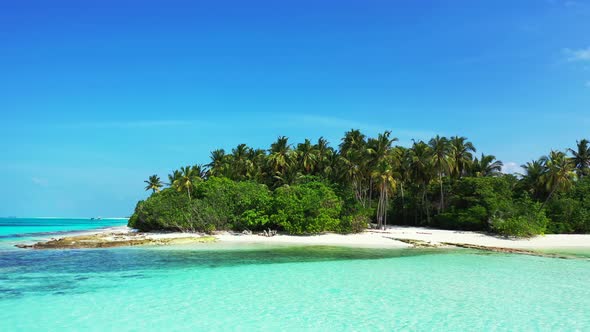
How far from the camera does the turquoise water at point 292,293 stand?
10.6 metres

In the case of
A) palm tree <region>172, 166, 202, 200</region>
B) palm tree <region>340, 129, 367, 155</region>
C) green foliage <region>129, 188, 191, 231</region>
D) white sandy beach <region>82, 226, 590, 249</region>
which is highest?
palm tree <region>340, 129, 367, 155</region>

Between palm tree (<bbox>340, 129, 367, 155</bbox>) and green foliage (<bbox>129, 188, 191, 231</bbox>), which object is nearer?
green foliage (<bbox>129, 188, 191, 231</bbox>)

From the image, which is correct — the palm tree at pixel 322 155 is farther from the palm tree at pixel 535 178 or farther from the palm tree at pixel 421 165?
the palm tree at pixel 535 178

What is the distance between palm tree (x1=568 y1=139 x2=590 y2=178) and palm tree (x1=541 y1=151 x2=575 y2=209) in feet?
43.6

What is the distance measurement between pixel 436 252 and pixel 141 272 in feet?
58.8

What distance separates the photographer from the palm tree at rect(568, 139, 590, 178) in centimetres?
5410

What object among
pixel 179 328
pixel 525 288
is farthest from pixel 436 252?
pixel 179 328

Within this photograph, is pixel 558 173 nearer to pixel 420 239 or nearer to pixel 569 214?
pixel 569 214

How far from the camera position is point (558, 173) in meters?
42.5

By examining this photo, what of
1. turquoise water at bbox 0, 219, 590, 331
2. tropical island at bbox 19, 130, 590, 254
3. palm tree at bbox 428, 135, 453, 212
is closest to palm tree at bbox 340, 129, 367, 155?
→ tropical island at bbox 19, 130, 590, 254

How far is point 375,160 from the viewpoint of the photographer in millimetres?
44375

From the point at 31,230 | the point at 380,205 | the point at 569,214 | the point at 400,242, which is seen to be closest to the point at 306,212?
the point at 400,242

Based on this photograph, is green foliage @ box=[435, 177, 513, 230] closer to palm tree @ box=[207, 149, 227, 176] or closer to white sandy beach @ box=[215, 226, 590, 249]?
white sandy beach @ box=[215, 226, 590, 249]

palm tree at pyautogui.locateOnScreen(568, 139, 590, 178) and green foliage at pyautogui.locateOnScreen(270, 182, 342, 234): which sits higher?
palm tree at pyautogui.locateOnScreen(568, 139, 590, 178)
